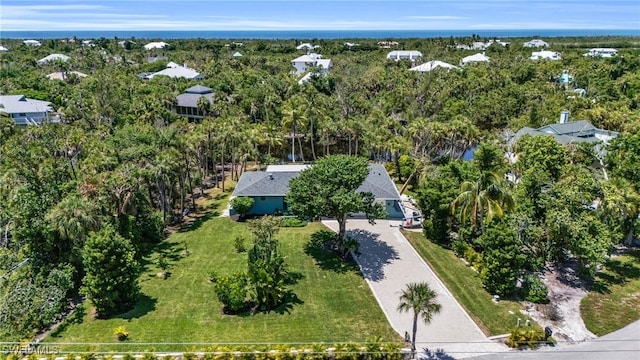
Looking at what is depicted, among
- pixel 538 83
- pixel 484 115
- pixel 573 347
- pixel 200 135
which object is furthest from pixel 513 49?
pixel 573 347

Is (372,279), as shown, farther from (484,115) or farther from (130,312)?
(484,115)

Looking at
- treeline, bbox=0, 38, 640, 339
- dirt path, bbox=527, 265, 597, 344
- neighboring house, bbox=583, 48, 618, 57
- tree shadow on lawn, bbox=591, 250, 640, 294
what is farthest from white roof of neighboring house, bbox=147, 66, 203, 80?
neighboring house, bbox=583, 48, 618, 57

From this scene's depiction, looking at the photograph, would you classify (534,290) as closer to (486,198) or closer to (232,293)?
(486,198)

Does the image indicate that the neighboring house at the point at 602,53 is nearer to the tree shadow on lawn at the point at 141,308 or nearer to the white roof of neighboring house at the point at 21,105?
the white roof of neighboring house at the point at 21,105

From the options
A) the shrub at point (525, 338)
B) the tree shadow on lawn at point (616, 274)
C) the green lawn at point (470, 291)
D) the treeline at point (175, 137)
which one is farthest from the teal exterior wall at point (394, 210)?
the shrub at point (525, 338)

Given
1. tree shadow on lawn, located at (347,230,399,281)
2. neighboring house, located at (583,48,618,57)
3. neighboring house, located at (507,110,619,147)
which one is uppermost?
neighboring house, located at (583,48,618,57)

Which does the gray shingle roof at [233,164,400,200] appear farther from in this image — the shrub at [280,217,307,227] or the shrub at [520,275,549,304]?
the shrub at [520,275,549,304]
